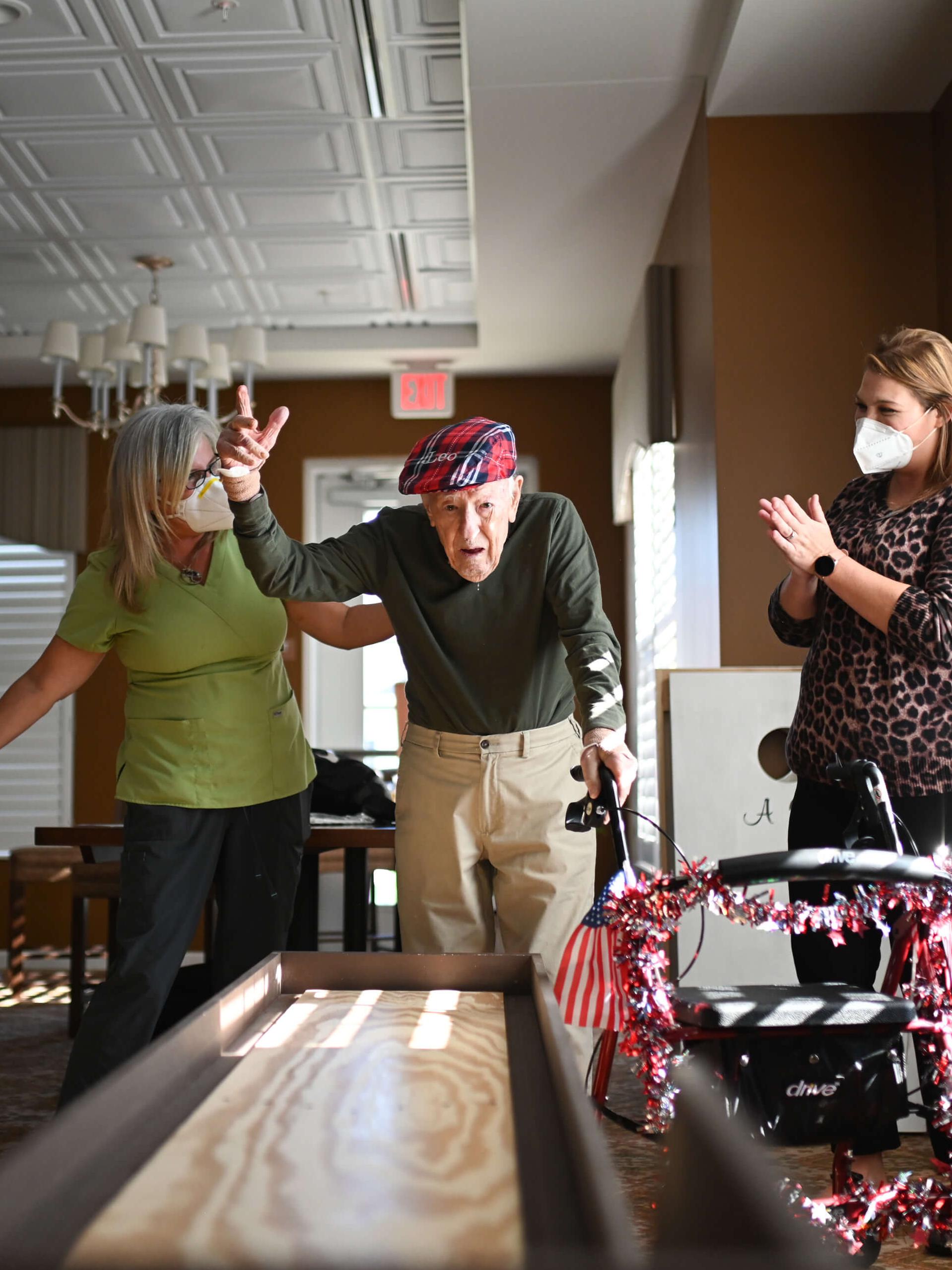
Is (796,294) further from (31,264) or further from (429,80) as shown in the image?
(31,264)

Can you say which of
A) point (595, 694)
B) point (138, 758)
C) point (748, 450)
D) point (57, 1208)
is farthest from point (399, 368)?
point (57, 1208)

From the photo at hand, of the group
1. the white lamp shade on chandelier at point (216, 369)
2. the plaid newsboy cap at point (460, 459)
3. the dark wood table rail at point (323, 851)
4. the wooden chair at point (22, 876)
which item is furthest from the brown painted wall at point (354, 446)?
the plaid newsboy cap at point (460, 459)

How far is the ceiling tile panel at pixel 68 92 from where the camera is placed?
12.0 ft

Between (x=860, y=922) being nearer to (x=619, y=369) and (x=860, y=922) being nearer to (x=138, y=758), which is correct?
(x=138, y=758)

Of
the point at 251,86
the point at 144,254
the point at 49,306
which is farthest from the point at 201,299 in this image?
the point at 251,86

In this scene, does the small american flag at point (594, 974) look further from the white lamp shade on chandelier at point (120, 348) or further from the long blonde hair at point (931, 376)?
the white lamp shade on chandelier at point (120, 348)

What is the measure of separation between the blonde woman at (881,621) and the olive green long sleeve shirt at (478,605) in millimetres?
342

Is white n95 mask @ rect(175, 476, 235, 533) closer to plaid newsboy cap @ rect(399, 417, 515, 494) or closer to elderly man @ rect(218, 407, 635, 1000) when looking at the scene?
elderly man @ rect(218, 407, 635, 1000)

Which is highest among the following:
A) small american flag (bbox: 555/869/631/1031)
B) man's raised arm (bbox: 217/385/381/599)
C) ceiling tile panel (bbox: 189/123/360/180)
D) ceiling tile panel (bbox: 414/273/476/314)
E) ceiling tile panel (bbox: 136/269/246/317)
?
ceiling tile panel (bbox: 189/123/360/180)

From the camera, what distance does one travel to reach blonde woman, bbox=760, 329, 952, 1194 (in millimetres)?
1772

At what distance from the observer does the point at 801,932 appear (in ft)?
4.35

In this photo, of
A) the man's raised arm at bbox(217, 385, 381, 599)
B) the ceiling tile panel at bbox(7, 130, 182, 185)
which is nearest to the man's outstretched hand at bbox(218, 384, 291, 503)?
the man's raised arm at bbox(217, 385, 381, 599)

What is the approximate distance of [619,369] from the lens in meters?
5.91

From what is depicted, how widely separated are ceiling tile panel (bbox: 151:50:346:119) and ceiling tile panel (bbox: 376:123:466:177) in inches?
9.2
